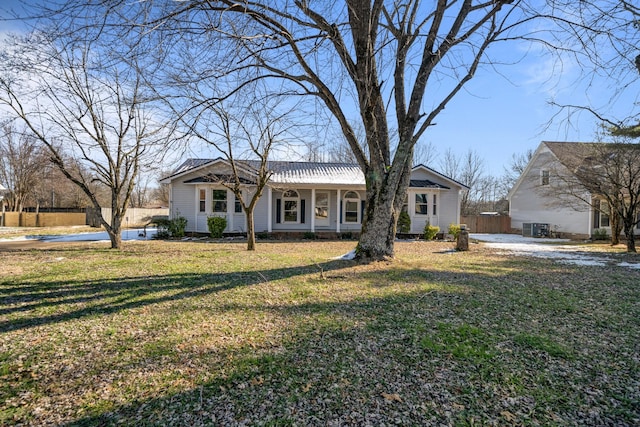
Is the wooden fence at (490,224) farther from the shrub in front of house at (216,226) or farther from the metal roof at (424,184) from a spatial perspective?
the shrub in front of house at (216,226)

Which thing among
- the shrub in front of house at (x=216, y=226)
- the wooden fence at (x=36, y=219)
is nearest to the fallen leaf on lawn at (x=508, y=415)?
the shrub in front of house at (x=216, y=226)

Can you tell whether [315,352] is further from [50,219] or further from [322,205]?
[50,219]

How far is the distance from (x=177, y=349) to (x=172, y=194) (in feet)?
48.2

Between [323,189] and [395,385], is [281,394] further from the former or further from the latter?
[323,189]

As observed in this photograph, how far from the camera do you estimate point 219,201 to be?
16875mm

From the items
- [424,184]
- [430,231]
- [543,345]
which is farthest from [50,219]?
[543,345]

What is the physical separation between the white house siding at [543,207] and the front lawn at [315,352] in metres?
16.2

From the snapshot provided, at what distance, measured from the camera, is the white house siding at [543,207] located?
19609 mm

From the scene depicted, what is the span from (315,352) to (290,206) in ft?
48.8

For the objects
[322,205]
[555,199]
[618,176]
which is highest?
[618,176]

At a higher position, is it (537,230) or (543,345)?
(537,230)

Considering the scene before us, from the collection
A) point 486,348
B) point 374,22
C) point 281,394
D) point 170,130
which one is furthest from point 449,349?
point 374,22

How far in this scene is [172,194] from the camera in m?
16.7

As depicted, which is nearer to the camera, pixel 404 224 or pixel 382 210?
pixel 382 210
